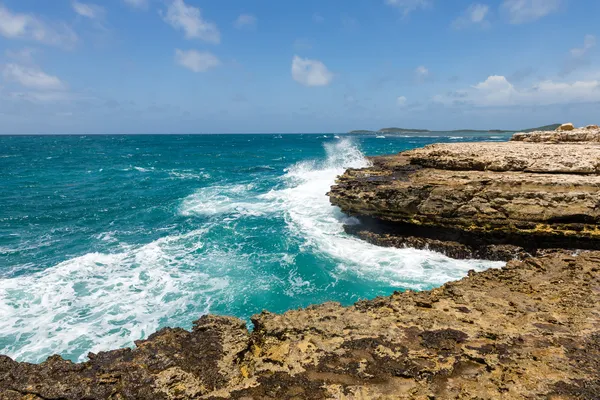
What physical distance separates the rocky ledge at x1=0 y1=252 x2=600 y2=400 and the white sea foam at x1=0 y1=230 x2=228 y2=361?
4016 mm

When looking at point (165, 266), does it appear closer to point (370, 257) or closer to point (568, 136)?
point (370, 257)

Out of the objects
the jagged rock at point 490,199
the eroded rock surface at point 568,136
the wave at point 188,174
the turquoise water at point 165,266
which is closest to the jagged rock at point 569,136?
the eroded rock surface at point 568,136

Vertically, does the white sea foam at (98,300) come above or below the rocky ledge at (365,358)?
below

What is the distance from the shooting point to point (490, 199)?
506 inches

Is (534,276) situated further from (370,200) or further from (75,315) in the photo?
(75,315)

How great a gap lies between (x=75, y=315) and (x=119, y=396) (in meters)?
6.94

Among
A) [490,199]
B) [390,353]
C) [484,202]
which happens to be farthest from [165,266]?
[490,199]

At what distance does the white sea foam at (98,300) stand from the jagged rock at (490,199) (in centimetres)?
838

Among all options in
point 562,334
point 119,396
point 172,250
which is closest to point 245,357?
point 119,396

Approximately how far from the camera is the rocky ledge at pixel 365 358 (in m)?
4.41

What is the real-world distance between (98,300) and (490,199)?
15082 millimetres

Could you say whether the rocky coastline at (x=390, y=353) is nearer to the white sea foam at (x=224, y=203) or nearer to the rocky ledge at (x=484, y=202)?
the rocky ledge at (x=484, y=202)

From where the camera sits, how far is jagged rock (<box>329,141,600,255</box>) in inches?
466

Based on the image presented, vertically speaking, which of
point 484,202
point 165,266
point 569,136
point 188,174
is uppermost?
point 569,136
